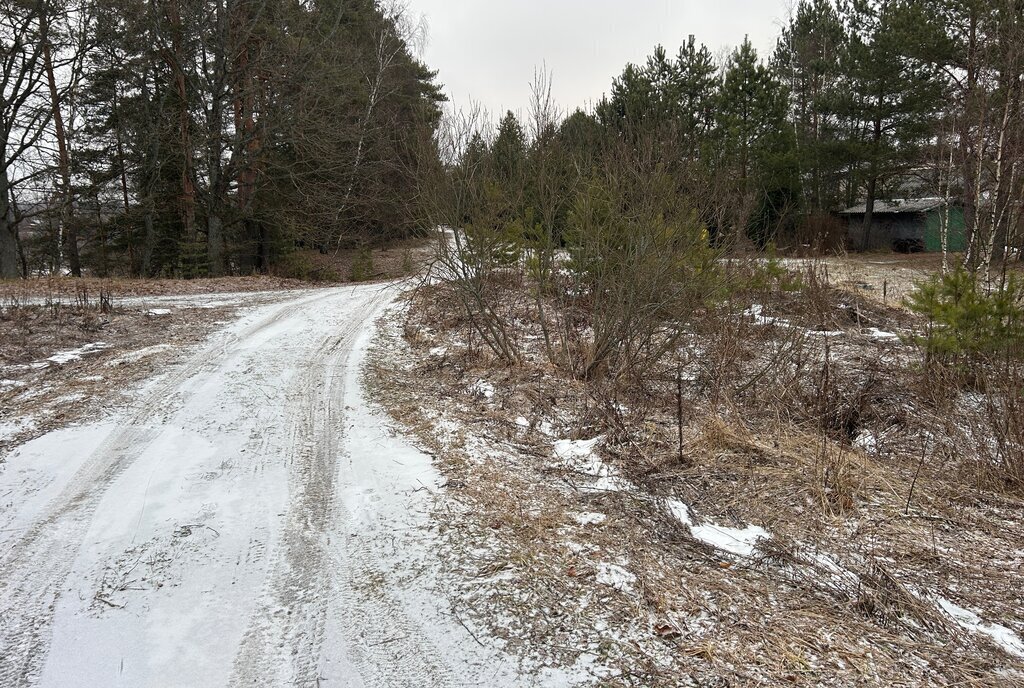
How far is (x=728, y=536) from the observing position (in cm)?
412

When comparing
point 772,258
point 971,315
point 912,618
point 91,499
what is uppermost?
point 772,258

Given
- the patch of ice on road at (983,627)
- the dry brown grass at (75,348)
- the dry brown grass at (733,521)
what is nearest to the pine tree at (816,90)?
the dry brown grass at (733,521)

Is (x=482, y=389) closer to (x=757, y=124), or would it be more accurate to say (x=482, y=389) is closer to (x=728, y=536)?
(x=728, y=536)

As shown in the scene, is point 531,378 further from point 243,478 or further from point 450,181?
point 243,478

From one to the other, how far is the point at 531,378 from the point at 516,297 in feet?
7.68

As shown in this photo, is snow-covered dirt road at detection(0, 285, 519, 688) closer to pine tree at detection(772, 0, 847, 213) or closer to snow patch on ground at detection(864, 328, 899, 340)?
snow patch on ground at detection(864, 328, 899, 340)

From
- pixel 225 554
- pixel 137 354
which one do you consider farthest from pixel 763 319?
pixel 137 354

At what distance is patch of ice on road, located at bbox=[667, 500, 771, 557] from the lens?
395 centimetres

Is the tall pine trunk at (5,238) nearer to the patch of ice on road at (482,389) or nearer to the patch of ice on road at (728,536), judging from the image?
the patch of ice on road at (482,389)

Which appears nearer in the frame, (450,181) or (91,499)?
(91,499)

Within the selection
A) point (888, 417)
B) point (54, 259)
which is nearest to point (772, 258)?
point (888, 417)

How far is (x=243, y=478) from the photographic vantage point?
4898 mm

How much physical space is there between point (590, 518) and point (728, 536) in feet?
2.97

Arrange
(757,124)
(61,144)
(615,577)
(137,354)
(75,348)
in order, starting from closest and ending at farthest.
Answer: (615,577)
(137,354)
(75,348)
(61,144)
(757,124)
